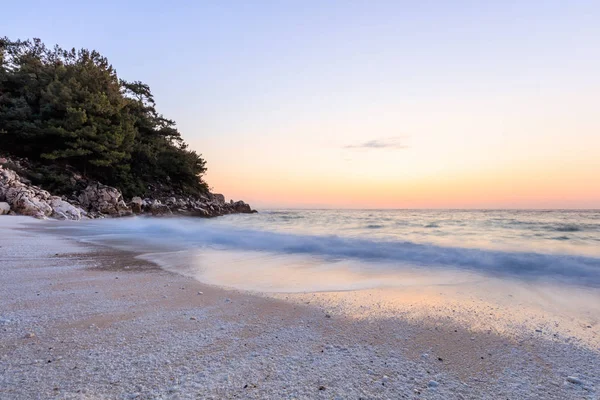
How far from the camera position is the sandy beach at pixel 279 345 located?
1183 millimetres

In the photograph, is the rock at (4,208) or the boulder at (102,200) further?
the boulder at (102,200)

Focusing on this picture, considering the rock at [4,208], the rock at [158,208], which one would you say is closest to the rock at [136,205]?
the rock at [158,208]

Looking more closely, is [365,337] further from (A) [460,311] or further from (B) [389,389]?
(A) [460,311]

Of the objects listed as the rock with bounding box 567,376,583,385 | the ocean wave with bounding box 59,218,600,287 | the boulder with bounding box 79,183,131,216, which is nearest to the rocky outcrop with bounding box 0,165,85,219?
the boulder with bounding box 79,183,131,216

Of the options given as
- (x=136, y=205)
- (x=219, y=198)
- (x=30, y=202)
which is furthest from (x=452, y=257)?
(x=219, y=198)

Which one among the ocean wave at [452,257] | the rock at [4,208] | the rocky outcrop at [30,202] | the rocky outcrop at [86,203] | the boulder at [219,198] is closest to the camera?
the ocean wave at [452,257]

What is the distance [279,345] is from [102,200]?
49.5 feet

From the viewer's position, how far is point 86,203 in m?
13.8

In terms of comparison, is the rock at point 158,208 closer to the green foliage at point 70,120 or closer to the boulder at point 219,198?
the green foliage at point 70,120

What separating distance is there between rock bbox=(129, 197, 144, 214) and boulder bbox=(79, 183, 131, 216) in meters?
1.22

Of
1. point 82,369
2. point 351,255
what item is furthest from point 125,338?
point 351,255

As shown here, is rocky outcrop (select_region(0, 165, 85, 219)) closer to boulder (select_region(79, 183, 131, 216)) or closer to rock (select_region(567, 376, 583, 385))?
boulder (select_region(79, 183, 131, 216))

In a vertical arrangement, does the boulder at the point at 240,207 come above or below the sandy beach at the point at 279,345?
above

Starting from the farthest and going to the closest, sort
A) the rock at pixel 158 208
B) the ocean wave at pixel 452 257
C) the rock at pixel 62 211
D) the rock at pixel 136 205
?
the rock at pixel 158 208, the rock at pixel 136 205, the rock at pixel 62 211, the ocean wave at pixel 452 257
